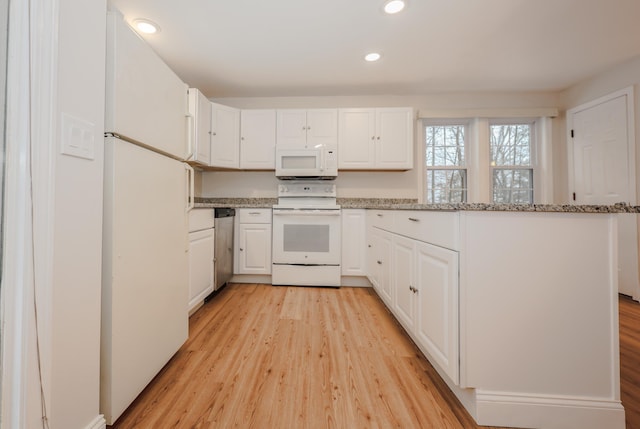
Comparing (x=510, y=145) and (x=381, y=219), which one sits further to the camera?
(x=510, y=145)

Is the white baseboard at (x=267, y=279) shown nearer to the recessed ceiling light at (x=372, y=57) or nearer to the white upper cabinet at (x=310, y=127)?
the white upper cabinet at (x=310, y=127)

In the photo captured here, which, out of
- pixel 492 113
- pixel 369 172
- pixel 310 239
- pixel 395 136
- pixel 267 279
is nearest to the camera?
pixel 310 239

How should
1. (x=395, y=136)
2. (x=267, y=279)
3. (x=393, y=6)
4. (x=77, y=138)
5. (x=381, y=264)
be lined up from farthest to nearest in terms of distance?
(x=395, y=136), (x=267, y=279), (x=381, y=264), (x=393, y=6), (x=77, y=138)

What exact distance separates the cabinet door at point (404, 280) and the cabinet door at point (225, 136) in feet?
7.08

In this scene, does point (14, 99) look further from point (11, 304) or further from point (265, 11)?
point (265, 11)

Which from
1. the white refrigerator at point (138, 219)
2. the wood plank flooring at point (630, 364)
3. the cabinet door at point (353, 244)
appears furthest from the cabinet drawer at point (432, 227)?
the white refrigerator at point (138, 219)

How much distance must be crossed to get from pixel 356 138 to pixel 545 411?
270 cm

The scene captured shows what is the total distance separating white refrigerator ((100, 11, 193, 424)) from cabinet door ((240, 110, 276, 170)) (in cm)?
168

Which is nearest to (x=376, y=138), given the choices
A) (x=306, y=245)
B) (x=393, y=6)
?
(x=393, y=6)

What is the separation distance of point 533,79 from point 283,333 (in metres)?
3.76

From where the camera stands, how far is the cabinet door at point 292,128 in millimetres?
3070

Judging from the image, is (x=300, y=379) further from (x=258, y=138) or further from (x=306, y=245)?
(x=258, y=138)

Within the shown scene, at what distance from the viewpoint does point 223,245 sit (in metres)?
2.55

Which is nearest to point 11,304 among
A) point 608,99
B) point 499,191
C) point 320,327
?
point 320,327
